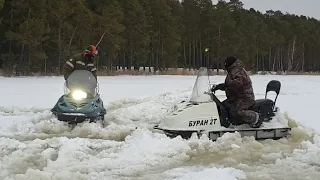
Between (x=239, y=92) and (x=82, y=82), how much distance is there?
128 inches

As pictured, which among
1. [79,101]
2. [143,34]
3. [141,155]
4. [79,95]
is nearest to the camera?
[141,155]

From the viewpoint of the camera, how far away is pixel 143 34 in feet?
148

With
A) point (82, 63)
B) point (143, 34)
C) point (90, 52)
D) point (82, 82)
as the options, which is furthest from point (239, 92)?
point (143, 34)

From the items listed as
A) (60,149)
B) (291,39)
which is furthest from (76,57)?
(291,39)

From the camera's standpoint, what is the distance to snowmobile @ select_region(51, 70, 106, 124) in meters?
8.00

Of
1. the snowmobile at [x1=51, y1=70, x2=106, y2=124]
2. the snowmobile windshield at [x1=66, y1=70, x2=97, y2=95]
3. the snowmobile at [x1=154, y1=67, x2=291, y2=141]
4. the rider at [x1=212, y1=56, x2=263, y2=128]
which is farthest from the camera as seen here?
the snowmobile windshield at [x1=66, y1=70, x2=97, y2=95]

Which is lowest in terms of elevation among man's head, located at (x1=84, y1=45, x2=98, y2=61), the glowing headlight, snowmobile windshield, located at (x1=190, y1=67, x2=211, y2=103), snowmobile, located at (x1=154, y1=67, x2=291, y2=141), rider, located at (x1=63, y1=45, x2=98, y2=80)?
snowmobile, located at (x1=154, y1=67, x2=291, y2=141)

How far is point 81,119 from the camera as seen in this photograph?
8.03m

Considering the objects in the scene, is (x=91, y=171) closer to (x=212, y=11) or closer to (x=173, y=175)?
(x=173, y=175)

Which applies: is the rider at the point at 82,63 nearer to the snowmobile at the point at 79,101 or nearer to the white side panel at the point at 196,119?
the snowmobile at the point at 79,101

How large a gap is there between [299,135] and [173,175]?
338cm

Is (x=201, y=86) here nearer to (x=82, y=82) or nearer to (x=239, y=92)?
(x=239, y=92)

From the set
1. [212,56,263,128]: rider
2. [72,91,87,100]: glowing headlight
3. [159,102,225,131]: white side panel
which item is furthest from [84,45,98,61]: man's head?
[212,56,263,128]: rider

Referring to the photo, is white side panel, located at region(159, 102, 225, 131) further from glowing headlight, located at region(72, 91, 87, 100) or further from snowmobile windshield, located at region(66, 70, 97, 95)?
snowmobile windshield, located at region(66, 70, 97, 95)
